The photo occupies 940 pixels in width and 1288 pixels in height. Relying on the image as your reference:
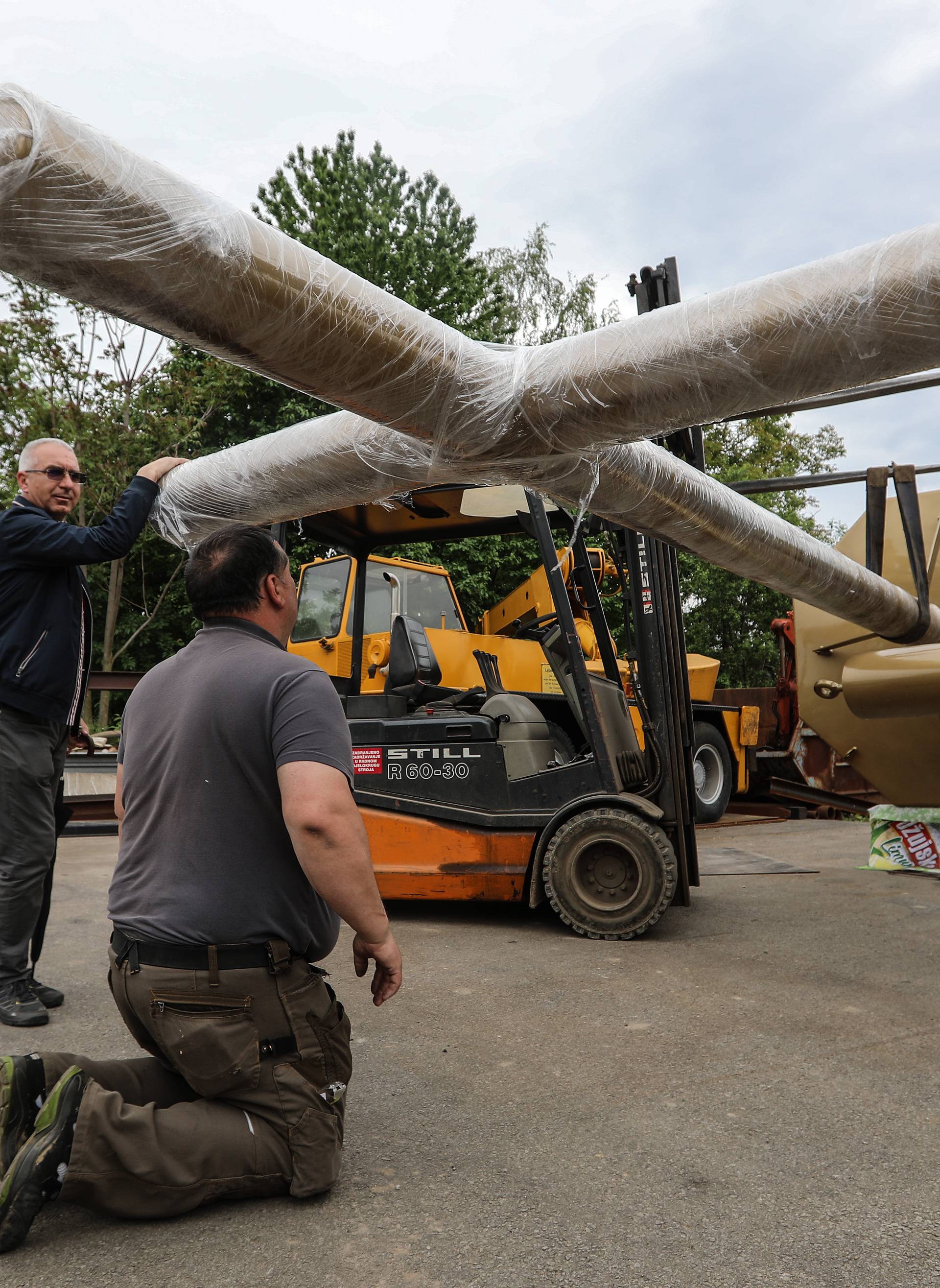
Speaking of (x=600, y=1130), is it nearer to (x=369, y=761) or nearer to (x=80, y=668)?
(x=80, y=668)

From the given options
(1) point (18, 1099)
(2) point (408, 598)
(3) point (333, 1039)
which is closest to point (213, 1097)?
(3) point (333, 1039)

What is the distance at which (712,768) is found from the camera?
10562 millimetres

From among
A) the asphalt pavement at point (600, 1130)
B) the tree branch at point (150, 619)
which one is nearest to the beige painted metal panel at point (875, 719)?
the asphalt pavement at point (600, 1130)

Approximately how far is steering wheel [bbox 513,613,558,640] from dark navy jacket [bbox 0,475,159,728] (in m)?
2.61

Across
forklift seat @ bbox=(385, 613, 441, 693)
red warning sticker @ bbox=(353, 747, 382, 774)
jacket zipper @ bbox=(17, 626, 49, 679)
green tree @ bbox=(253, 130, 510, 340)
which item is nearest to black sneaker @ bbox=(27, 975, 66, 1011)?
jacket zipper @ bbox=(17, 626, 49, 679)

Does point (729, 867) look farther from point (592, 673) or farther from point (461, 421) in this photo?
point (461, 421)

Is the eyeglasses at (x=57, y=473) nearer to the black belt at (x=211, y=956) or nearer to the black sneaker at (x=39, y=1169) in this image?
the black belt at (x=211, y=956)

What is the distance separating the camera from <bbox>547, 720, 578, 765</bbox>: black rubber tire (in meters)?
5.75

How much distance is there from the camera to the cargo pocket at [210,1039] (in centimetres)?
208

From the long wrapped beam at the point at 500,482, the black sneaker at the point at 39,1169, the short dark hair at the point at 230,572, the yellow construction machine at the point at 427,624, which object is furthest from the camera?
the yellow construction machine at the point at 427,624

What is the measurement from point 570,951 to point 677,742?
1.37 m

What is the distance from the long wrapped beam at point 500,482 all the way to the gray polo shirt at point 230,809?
2.82 ft

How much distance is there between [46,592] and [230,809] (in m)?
1.63

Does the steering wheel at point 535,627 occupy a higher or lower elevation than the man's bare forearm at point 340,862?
higher
